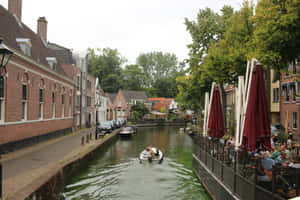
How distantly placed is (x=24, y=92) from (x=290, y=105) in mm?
24870

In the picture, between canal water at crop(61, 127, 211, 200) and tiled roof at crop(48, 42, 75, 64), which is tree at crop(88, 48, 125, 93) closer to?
tiled roof at crop(48, 42, 75, 64)

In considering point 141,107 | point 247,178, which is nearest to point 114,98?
point 141,107

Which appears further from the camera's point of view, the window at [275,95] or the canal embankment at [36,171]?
the window at [275,95]

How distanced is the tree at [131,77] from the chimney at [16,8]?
185ft

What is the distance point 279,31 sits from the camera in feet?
32.0

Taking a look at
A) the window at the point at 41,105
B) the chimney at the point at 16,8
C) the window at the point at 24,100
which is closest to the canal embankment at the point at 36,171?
the window at the point at 24,100

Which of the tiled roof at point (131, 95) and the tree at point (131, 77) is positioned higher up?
the tree at point (131, 77)

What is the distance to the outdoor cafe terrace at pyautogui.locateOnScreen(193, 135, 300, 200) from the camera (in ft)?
18.9

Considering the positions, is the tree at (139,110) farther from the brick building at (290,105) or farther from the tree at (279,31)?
the tree at (279,31)

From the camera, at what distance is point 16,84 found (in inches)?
658

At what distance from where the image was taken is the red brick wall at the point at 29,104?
15648 millimetres

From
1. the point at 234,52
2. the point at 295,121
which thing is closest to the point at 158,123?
the point at 295,121

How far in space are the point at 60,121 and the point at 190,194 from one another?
1931cm

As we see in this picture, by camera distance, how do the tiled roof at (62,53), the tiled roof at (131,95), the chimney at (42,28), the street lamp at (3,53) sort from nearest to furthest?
the street lamp at (3,53)
the chimney at (42,28)
the tiled roof at (62,53)
the tiled roof at (131,95)
